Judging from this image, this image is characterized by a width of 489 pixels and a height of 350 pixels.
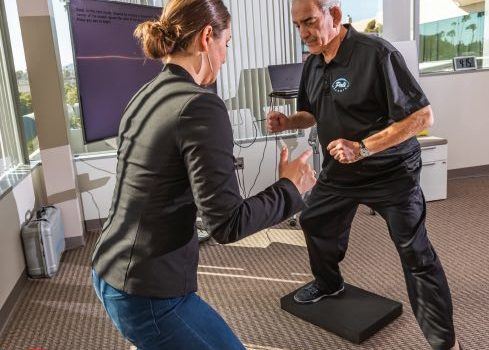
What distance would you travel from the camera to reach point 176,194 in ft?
3.48

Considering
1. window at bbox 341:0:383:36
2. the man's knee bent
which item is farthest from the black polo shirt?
window at bbox 341:0:383:36

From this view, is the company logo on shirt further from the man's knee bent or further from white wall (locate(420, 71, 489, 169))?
white wall (locate(420, 71, 489, 169))

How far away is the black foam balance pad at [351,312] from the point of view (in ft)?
7.23

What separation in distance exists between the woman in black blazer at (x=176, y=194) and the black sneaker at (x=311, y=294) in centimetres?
138

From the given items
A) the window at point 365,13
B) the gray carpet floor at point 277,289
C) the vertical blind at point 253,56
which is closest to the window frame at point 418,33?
the window at point 365,13

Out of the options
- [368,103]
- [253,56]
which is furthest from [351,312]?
[253,56]

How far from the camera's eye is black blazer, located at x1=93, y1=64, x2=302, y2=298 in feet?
3.25

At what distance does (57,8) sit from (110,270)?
301 cm

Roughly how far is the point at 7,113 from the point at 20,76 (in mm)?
327

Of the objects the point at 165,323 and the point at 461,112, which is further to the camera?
the point at 461,112

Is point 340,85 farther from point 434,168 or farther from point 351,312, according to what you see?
point 434,168

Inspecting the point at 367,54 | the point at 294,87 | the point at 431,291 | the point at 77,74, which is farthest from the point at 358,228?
the point at 77,74

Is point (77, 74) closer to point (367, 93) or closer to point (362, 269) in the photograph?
point (367, 93)

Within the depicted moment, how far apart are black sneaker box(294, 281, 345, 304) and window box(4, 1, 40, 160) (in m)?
2.27
